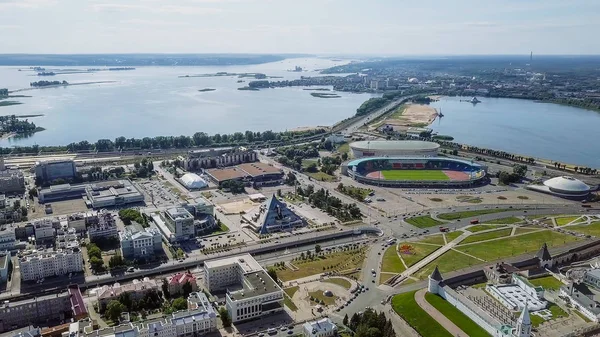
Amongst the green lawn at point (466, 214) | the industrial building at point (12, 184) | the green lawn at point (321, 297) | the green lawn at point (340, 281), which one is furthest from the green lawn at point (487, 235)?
the industrial building at point (12, 184)

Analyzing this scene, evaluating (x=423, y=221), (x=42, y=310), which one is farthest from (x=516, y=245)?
(x=42, y=310)

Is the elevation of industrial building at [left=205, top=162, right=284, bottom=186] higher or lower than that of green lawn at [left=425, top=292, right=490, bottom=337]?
higher

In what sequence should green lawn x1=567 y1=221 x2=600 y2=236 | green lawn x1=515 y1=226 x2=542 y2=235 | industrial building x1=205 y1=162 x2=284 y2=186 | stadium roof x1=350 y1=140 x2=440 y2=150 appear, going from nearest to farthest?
green lawn x1=567 y1=221 x2=600 y2=236
green lawn x1=515 y1=226 x2=542 y2=235
industrial building x1=205 y1=162 x2=284 y2=186
stadium roof x1=350 y1=140 x2=440 y2=150

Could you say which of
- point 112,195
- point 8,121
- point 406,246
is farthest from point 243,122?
point 406,246

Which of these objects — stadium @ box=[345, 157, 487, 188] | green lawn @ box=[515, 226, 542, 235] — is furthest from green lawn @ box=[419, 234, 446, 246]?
stadium @ box=[345, 157, 487, 188]

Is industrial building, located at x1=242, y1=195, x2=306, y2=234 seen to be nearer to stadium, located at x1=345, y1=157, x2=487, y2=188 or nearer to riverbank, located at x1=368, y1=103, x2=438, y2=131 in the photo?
stadium, located at x1=345, y1=157, x2=487, y2=188

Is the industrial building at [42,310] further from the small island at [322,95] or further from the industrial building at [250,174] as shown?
the small island at [322,95]
